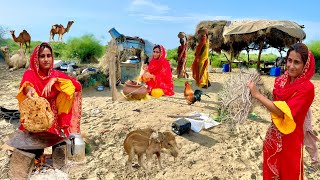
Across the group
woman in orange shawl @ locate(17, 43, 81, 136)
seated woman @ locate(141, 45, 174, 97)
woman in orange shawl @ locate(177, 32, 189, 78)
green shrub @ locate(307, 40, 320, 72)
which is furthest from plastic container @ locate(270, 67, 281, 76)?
woman in orange shawl @ locate(17, 43, 81, 136)

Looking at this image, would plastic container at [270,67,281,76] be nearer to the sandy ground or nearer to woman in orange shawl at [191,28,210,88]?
the sandy ground

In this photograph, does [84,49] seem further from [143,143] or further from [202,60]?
[143,143]

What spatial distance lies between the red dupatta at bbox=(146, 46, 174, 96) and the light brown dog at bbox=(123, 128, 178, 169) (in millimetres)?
3081

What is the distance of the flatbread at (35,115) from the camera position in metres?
2.74

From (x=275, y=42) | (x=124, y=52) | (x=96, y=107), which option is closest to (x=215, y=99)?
(x=96, y=107)

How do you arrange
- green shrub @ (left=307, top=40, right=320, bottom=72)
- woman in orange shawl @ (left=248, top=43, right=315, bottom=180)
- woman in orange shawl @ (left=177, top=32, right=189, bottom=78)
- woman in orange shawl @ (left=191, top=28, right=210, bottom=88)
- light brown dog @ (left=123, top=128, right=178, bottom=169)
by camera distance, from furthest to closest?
green shrub @ (left=307, top=40, right=320, bottom=72) < woman in orange shawl @ (left=177, top=32, right=189, bottom=78) < woman in orange shawl @ (left=191, top=28, right=210, bottom=88) < light brown dog @ (left=123, top=128, right=178, bottom=169) < woman in orange shawl @ (left=248, top=43, right=315, bottom=180)

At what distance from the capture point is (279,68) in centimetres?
1528

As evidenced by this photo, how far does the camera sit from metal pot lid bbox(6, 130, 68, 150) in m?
2.84

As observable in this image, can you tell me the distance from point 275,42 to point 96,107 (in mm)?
11515

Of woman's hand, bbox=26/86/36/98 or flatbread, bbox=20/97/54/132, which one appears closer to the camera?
flatbread, bbox=20/97/54/132

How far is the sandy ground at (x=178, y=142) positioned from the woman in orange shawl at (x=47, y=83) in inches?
56.6

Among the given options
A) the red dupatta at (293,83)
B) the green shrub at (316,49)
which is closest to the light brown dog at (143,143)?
the red dupatta at (293,83)

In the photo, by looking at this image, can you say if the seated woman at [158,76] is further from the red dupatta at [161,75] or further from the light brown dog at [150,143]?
the light brown dog at [150,143]

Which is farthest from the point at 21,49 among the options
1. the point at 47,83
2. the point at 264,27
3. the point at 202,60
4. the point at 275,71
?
the point at 47,83
